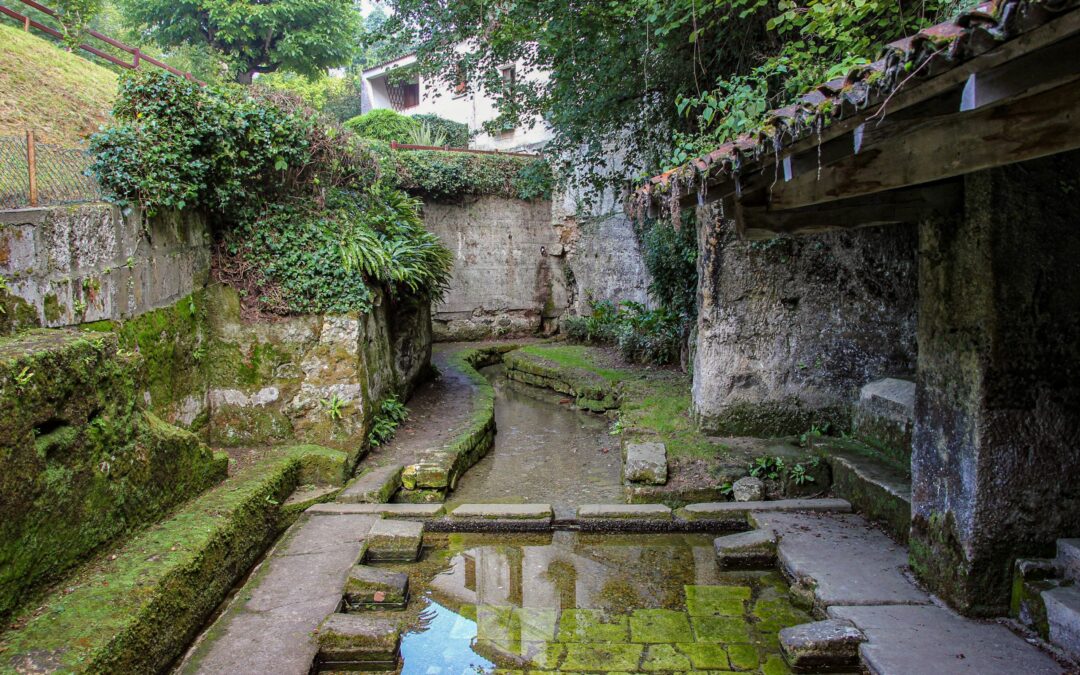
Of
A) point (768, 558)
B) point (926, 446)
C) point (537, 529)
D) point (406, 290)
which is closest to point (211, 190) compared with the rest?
point (406, 290)

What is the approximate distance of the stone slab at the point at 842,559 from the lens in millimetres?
3941

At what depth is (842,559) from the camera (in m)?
4.42

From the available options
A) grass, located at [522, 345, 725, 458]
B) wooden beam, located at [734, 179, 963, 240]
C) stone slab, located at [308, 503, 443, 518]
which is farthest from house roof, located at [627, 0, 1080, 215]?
stone slab, located at [308, 503, 443, 518]

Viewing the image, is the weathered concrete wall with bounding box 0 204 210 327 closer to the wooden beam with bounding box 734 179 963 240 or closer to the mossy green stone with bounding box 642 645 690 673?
the mossy green stone with bounding box 642 645 690 673

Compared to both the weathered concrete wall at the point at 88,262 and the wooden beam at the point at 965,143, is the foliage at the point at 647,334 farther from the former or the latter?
the weathered concrete wall at the point at 88,262

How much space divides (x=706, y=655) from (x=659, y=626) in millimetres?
385

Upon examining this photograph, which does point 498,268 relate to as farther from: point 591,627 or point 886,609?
point 886,609

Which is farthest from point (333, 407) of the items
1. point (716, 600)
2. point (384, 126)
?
point (384, 126)

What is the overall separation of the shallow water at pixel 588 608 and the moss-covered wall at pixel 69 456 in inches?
72.6

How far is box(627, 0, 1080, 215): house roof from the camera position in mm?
2018

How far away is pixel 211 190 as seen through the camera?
630cm

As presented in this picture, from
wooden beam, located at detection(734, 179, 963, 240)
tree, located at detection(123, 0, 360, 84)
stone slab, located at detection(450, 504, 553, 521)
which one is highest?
tree, located at detection(123, 0, 360, 84)

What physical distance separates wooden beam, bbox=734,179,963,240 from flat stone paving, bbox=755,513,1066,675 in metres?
2.20

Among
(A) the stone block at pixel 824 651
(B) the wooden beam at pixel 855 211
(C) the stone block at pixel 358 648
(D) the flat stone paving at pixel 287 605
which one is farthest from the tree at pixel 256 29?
(A) the stone block at pixel 824 651
